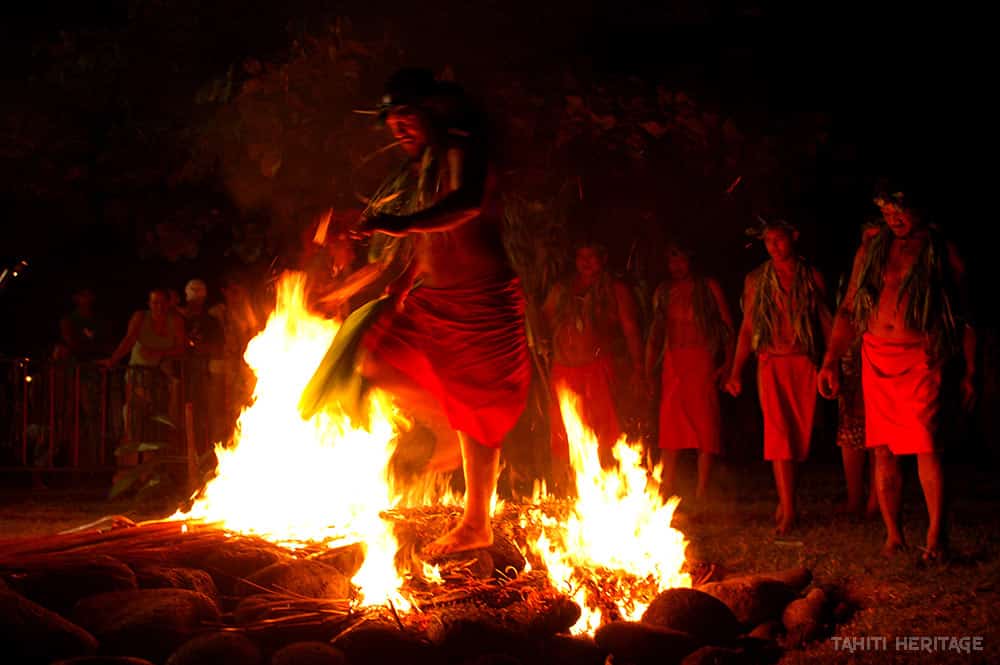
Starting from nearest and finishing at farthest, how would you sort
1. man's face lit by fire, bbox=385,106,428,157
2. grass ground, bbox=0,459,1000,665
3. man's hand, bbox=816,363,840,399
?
grass ground, bbox=0,459,1000,665, man's face lit by fire, bbox=385,106,428,157, man's hand, bbox=816,363,840,399

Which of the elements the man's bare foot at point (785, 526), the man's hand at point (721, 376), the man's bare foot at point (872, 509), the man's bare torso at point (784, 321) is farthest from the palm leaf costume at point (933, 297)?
the man's hand at point (721, 376)

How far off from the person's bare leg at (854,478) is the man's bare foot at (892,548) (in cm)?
157

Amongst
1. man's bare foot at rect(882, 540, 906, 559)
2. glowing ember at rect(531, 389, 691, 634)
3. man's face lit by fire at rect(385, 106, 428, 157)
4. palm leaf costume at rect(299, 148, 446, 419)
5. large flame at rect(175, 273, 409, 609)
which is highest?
man's face lit by fire at rect(385, 106, 428, 157)

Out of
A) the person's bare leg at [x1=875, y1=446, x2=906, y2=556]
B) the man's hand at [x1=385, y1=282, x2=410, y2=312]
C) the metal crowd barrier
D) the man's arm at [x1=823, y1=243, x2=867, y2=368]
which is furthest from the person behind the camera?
the metal crowd barrier

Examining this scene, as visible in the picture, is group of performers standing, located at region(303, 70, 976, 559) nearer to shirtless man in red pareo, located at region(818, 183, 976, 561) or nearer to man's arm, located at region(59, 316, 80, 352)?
shirtless man in red pareo, located at region(818, 183, 976, 561)

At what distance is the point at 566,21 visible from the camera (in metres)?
8.92

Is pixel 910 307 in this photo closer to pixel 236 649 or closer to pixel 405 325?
pixel 405 325

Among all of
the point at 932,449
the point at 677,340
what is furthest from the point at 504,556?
the point at 677,340

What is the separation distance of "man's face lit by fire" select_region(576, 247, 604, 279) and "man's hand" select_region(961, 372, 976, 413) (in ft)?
11.3

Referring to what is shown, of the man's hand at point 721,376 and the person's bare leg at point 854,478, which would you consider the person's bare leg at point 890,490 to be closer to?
the person's bare leg at point 854,478

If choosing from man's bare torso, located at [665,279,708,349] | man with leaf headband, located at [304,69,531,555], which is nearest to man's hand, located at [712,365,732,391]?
man's bare torso, located at [665,279,708,349]

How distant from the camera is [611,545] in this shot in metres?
5.84

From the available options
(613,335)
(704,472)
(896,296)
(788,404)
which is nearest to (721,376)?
(704,472)

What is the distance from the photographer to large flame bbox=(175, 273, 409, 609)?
577cm
